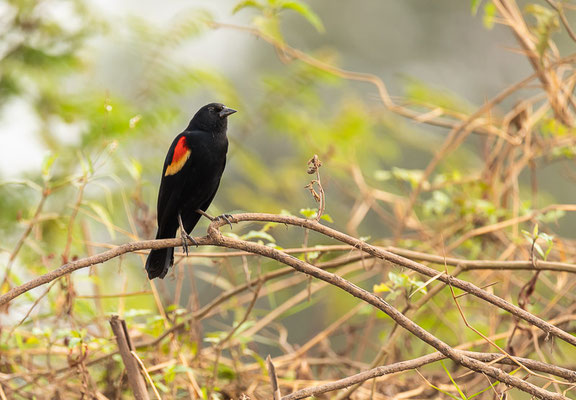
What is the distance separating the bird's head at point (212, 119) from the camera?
11.8 ft

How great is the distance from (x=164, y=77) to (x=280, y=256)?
384cm

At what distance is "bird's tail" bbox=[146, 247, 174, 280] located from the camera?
303cm

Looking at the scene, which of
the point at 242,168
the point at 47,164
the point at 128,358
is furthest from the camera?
the point at 242,168

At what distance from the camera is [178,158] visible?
3.36 metres

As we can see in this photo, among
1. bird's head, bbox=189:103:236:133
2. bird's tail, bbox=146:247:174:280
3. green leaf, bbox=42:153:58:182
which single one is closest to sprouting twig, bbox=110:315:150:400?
bird's tail, bbox=146:247:174:280

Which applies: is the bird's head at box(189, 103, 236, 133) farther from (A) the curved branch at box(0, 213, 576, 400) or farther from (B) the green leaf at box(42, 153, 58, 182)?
(A) the curved branch at box(0, 213, 576, 400)

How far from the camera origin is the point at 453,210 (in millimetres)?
3848

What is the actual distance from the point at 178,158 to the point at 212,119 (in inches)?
15.0

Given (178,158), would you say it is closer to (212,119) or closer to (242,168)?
(212,119)

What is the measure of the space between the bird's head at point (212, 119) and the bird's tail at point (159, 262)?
0.82 meters

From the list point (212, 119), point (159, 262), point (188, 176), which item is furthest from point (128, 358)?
point (212, 119)

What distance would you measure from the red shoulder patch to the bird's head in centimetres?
24

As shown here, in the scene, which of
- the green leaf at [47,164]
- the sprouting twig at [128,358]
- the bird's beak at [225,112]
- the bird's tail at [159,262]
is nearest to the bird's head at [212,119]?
the bird's beak at [225,112]

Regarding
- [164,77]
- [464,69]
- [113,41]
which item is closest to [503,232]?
[164,77]
